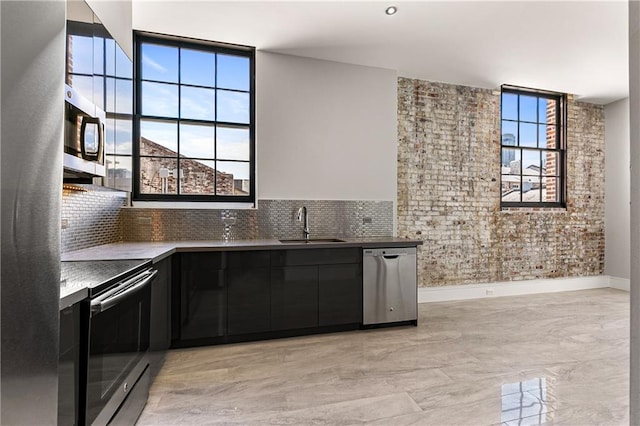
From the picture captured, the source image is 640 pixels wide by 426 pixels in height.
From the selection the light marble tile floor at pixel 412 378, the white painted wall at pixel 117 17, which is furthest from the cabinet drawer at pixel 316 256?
the white painted wall at pixel 117 17

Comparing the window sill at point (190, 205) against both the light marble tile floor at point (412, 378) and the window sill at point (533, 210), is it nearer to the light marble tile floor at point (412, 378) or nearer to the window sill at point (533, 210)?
the light marble tile floor at point (412, 378)

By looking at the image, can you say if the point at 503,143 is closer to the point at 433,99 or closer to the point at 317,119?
the point at 433,99

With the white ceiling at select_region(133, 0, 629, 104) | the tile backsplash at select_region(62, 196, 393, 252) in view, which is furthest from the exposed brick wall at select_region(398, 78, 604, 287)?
the tile backsplash at select_region(62, 196, 393, 252)

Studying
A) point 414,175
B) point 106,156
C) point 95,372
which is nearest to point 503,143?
point 414,175

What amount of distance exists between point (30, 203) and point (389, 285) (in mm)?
3253

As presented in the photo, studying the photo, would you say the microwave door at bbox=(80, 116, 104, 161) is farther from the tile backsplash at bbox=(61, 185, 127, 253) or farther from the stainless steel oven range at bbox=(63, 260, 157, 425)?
the stainless steel oven range at bbox=(63, 260, 157, 425)

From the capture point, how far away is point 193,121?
373 cm

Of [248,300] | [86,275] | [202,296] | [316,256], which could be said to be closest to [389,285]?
[316,256]

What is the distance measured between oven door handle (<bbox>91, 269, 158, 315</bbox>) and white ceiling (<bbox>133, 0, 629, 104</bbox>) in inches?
96.0

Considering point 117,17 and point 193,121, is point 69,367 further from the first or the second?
point 193,121

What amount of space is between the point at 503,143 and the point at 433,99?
54.3 inches

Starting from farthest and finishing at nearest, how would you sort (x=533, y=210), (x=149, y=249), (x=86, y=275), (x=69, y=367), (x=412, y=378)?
1. (x=533, y=210)
2. (x=149, y=249)
3. (x=412, y=378)
4. (x=86, y=275)
5. (x=69, y=367)

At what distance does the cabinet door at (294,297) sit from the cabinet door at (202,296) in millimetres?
461

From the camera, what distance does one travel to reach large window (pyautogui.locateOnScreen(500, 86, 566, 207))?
5.13m
